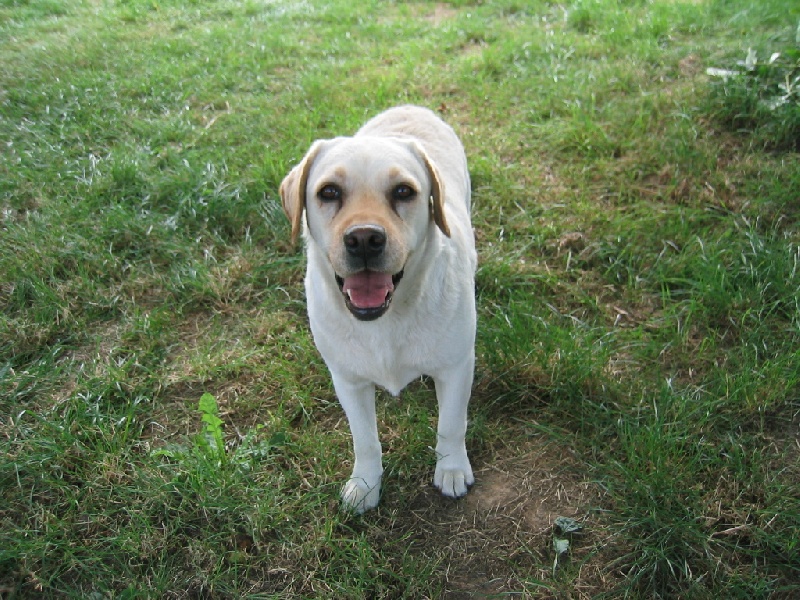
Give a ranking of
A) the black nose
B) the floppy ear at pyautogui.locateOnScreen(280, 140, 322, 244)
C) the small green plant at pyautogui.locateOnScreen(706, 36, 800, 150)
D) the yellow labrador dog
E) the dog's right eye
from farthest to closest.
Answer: the small green plant at pyautogui.locateOnScreen(706, 36, 800, 150) < the floppy ear at pyautogui.locateOnScreen(280, 140, 322, 244) < the dog's right eye < the yellow labrador dog < the black nose

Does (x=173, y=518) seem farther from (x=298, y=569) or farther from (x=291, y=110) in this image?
(x=291, y=110)

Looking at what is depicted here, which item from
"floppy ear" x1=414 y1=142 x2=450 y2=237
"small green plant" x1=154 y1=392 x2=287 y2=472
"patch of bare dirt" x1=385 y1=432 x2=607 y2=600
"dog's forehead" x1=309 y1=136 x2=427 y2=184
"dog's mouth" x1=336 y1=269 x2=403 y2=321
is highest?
"dog's forehead" x1=309 y1=136 x2=427 y2=184

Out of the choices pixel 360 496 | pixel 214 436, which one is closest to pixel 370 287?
pixel 360 496

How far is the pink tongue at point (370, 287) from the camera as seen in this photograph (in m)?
2.29

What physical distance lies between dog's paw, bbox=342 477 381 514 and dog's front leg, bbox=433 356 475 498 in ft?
0.95

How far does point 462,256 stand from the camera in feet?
9.05

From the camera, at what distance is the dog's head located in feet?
7.23

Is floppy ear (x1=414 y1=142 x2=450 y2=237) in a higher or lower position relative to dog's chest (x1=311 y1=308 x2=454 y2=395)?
higher

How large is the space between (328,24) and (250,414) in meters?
6.18

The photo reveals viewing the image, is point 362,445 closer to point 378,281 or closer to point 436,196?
point 378,281

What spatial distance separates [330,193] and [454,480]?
137 cm

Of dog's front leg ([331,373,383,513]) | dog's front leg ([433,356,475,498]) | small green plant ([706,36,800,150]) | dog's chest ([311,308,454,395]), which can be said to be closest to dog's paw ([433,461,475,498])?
dog's front leg ([433,356,475,498])

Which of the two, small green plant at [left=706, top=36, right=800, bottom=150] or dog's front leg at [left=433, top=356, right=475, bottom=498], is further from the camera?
small green plant at [left=706, top=36, right=800, bottom=150]

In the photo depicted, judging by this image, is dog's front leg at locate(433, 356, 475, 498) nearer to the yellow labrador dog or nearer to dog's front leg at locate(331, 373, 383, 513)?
the yellow labrador dog
